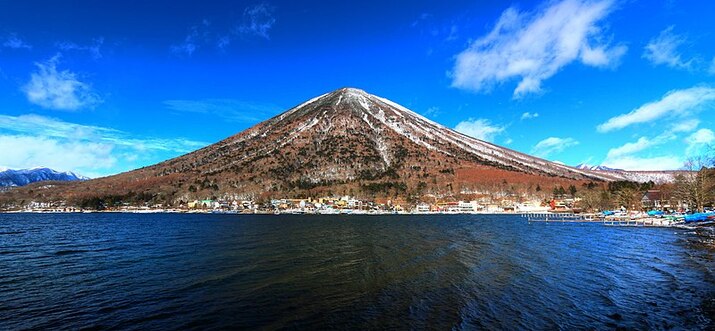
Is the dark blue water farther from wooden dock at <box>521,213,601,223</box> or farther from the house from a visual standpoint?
the house

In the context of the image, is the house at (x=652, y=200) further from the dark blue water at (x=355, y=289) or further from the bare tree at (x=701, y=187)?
the dark blue water at (x=355, y=289)

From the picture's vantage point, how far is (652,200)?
5167 inches

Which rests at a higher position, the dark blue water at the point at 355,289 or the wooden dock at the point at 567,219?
the wooden dock at the point at 567,219

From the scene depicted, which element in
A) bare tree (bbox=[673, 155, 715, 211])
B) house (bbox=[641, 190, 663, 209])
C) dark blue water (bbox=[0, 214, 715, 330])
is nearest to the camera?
dark blue water (bbox=[0, 214, 715, 330])

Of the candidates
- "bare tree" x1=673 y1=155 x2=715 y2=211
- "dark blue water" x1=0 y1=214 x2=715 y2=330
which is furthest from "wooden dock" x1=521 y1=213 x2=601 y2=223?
"dark blue water" x1=0 y1=214 x2=715 y2=330

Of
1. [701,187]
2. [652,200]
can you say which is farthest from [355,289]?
[652,200]

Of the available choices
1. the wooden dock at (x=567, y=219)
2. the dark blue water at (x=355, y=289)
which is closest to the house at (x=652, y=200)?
the wooden dock at (x=567, y=219)

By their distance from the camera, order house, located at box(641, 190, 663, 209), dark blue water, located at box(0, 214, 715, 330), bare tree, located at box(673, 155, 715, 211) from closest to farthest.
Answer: dark blue water, located at box(0, 214, 715, 330) < bare tree, located at box(673, 155, 715, 211) < house, located at box(641, 190, 663, 209)

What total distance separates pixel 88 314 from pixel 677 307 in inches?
1032

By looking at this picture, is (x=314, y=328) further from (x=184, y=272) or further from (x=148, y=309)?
(x=184, y=272)

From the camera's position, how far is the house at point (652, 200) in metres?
128

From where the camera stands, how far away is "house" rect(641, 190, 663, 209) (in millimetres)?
128150

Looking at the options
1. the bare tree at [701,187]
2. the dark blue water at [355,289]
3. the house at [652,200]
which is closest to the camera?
the dark blue water at [355,289]

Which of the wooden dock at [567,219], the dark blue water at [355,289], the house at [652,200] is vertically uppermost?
the house at [652,200]
